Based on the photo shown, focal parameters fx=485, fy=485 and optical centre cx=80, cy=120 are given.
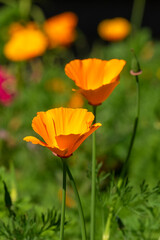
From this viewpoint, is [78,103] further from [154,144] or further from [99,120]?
[154,144]

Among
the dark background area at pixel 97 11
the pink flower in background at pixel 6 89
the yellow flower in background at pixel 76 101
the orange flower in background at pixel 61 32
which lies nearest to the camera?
the pink flower in background at pixel 6 89

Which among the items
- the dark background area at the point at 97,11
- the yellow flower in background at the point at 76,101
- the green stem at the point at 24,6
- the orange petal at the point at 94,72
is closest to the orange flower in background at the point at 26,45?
the green stem at the point at 24,6

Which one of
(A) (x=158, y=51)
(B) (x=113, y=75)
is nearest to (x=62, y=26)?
(A) (x=158, y=51)

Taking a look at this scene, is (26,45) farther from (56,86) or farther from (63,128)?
(63,128)

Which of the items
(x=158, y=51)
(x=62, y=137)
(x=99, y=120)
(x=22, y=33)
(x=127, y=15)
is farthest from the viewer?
(x=127, y=15)

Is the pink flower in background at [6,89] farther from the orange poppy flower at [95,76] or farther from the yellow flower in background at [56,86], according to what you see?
the orange poppy flower at [95,76]

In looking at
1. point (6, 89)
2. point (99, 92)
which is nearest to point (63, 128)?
point (99, 92)

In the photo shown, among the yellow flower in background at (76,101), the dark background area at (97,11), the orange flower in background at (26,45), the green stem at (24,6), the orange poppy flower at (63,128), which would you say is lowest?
the dark background area at (97,11)

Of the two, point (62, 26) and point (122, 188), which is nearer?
point (122, 188)
